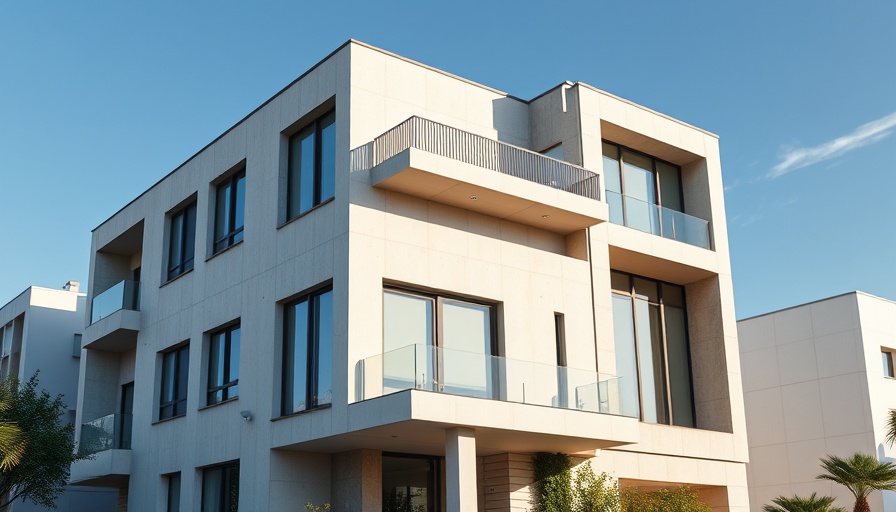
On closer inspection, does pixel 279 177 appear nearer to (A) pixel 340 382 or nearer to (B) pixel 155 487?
(A) pixel 340 382

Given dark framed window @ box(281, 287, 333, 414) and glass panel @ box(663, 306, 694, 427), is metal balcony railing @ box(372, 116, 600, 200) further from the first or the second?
glass panel @ box(663, 306, 694, 427)

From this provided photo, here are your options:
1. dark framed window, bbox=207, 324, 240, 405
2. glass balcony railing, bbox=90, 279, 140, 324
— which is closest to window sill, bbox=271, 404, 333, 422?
dark framed window, bbox=207, 324, 240, 405

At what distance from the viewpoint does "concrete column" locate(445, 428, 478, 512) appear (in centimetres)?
1927

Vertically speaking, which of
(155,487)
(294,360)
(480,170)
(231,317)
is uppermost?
(480,170)

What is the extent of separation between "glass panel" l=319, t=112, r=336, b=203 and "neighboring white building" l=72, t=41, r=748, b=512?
2.9 inches

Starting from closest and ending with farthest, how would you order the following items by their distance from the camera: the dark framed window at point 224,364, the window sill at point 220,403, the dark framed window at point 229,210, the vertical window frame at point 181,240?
the window sill at point 220,403
the dark framed window at point 224,364
the dark framed window at point 229,210
the vertical window frame at point 181,240

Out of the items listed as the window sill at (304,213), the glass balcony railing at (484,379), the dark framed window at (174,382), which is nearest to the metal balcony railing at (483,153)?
the window sill at (304,213)

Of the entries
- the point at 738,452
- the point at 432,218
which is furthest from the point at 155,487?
the point at 738,452

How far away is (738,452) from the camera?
26953 mm

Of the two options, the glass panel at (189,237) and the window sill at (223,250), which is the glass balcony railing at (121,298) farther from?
the window sill at (223,250)

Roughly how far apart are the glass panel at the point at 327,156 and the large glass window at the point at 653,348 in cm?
866

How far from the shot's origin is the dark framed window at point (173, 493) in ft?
86.2

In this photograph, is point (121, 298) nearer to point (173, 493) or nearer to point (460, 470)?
point (173, 493)

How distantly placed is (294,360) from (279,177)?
4.49 metres
